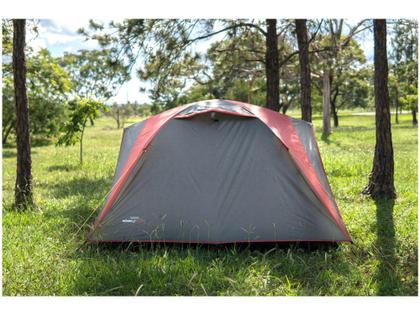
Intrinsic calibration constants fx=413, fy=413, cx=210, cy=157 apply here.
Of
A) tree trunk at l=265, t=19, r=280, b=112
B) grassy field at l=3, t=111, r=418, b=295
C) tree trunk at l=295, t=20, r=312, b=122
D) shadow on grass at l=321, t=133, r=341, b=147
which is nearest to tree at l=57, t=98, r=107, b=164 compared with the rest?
tree trunk at l=265, t=19, r=280, b=112

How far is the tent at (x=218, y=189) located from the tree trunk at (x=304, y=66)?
14.8ft

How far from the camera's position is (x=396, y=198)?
586 centimetres

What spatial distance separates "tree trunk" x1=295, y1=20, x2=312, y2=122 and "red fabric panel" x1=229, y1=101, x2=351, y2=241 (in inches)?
154

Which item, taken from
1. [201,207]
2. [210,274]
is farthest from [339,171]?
[210,274]

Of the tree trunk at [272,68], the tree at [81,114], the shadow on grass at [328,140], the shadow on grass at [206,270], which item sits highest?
the tree trunk at [272,68]

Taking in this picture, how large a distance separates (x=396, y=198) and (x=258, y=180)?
108 inches

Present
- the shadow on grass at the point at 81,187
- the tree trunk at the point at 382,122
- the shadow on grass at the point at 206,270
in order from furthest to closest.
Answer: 1. the shadow on grass at the point at 81,187
2. the tree trunk at the point at 382,122
3. the shadow on grass at the point at 206,270

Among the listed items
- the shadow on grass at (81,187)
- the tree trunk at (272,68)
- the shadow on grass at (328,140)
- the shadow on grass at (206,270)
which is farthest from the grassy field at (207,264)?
the shadow on grass at (328,140)

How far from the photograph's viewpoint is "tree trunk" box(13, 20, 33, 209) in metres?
5.53

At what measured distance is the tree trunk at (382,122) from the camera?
19.0 feet

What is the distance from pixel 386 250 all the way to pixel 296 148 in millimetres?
1356

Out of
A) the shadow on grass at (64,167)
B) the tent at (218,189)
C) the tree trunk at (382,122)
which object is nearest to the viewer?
the tent at (218,189)

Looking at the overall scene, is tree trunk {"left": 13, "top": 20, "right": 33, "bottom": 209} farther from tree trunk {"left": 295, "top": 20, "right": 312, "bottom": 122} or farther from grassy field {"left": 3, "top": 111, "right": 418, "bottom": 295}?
tree trunk {"left": 295, "top": 20, "right": 312, "bottom": 122}

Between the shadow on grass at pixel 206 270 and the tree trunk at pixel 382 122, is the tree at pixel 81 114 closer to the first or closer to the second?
the tree trunk at pixel 382 122
